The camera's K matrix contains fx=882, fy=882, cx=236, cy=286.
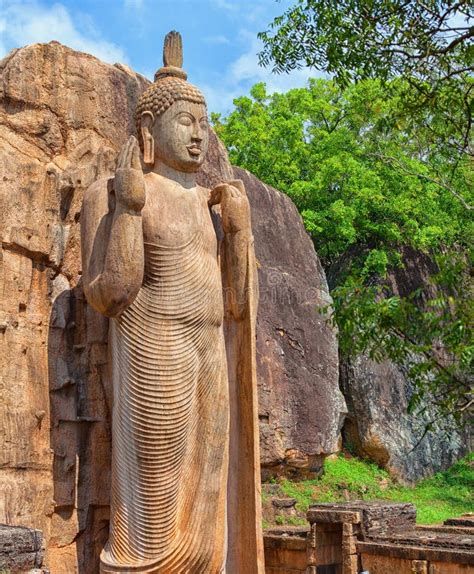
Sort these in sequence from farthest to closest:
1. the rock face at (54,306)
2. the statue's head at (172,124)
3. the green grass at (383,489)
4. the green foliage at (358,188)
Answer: the green foliage at (358,188) < the green grass at (383,489) < the statue's head at (172,124) < the rock face at (54,306)

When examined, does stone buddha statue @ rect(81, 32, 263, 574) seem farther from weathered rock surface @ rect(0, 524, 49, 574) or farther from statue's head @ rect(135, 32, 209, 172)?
weathered rock surface @ rect(0, 524, 49, 574)

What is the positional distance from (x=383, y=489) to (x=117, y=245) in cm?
1497

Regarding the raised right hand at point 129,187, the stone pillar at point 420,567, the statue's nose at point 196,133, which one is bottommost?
the stone pillar at point 420,567

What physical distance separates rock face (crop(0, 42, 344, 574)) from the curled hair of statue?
670mm

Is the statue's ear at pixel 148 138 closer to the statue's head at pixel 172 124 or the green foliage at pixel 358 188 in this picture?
the statue's head at pixel 172 124

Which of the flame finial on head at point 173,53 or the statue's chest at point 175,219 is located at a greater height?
the flame finial on head at point 173,53

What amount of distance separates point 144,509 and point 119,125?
10.1ft

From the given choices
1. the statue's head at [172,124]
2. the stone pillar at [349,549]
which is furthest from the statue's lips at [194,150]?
the stone pillar at [349,549]

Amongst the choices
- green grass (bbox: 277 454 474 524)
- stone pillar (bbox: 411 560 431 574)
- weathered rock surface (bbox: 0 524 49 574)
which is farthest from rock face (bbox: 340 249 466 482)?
weathered rock surface (bbox: 0 524 49 574)

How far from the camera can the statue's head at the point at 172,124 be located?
247 inches

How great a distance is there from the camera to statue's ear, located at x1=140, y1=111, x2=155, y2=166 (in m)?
6.32

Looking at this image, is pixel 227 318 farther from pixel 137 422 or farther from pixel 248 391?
pixel 137 422

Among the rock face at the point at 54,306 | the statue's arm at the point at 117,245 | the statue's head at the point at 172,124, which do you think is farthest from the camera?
the statue's head at the point at 172,124

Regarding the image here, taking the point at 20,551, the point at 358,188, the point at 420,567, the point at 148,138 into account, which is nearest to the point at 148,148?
the point at 148,138
